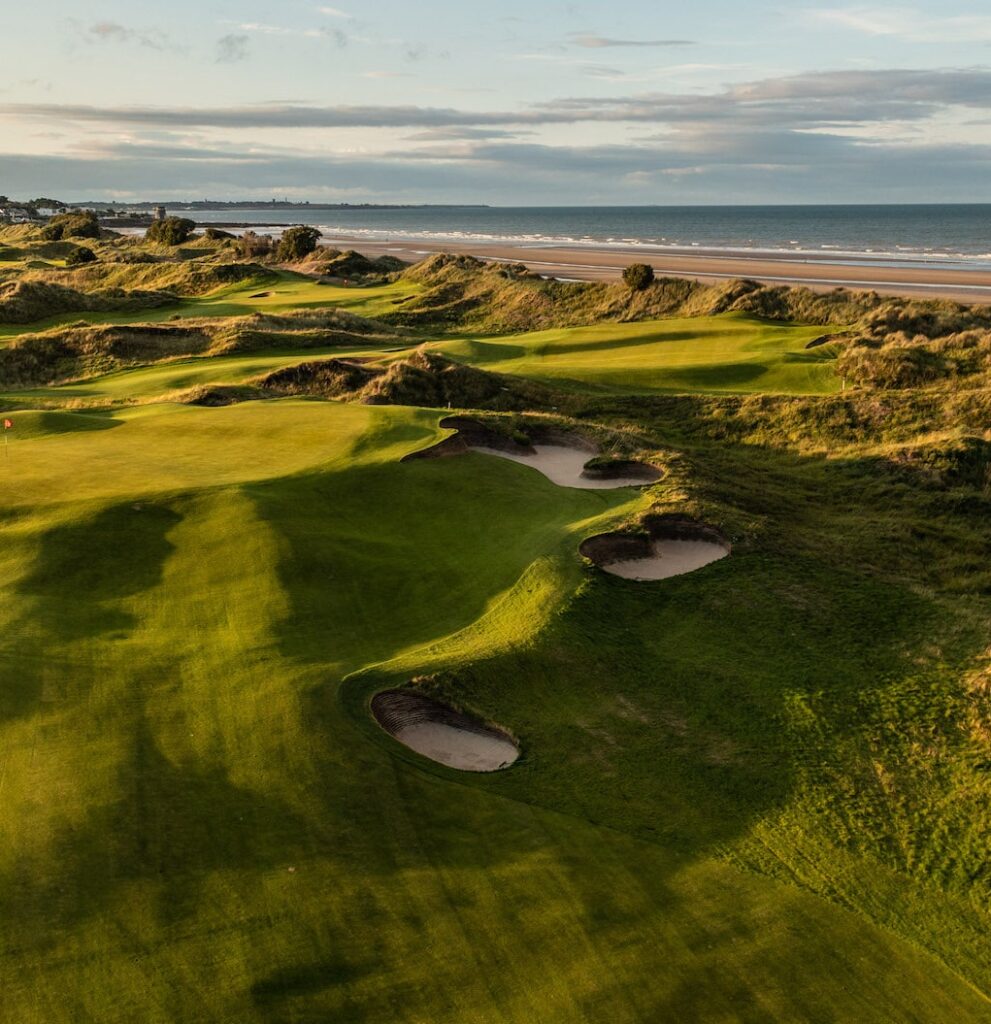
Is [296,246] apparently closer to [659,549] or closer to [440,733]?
[659,549]

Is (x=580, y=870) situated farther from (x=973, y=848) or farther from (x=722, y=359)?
(x=722, y=359)

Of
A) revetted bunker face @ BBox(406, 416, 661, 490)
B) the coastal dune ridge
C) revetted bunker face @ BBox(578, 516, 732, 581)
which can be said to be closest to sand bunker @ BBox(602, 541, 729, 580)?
revetted bunker face @ BBox(578, 516, 732, 581)

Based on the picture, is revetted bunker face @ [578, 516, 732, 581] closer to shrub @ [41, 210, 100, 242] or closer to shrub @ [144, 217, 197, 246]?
shrub @ [144, 217, 197, 246]

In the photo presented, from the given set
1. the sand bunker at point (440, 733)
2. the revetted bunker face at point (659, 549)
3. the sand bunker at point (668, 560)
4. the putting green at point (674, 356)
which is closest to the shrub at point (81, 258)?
the putting green at point (674, 356)

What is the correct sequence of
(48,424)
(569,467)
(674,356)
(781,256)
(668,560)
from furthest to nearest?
(781,256) → (674,356) → (569,467) → (48,424) → (668,560)

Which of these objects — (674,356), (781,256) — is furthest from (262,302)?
(781,256)

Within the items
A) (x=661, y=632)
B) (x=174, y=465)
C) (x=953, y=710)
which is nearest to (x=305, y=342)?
(x=174, y=465)
